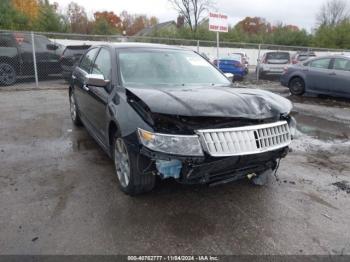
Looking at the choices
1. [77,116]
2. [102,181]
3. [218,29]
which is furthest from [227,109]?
[218,29]

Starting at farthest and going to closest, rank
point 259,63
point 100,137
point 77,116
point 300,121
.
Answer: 1. point 259,63
2. point 300,121
3. point 77,116
4. point 100,137

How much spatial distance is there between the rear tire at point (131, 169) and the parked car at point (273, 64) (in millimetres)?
14465

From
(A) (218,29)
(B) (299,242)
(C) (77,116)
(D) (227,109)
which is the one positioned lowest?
(B) (299,242)

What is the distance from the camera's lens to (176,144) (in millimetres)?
3074

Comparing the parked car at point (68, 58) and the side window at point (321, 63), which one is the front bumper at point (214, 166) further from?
the parked car at point (68, 58)

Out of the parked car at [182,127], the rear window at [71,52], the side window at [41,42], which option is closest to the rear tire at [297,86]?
the rear window at [71,52]

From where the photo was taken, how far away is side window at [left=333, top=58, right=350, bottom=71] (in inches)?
436

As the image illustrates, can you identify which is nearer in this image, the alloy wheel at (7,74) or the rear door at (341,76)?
the rear door at (341,76)

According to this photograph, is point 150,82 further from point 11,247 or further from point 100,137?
point 11,247

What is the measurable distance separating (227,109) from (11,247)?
2.24 m

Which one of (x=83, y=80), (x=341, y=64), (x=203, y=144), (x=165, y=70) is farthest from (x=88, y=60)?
(x=341, y=64)

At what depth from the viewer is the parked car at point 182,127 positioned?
3.10 metres

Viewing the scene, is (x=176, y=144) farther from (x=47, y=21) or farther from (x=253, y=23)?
(x=253, y=23)

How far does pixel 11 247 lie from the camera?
288 centimetres
